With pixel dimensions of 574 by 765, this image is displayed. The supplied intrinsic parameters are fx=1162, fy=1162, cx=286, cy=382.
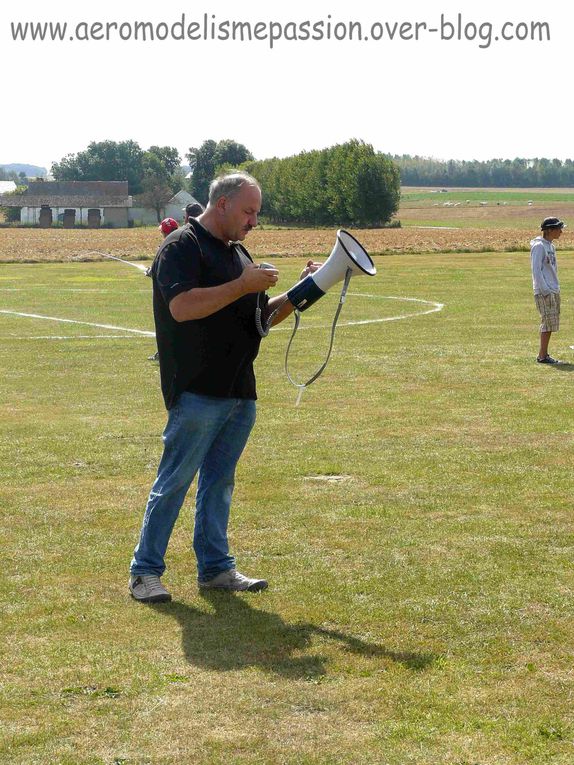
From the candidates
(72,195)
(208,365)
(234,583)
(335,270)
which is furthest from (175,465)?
(72,195)

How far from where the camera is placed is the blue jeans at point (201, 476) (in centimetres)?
634

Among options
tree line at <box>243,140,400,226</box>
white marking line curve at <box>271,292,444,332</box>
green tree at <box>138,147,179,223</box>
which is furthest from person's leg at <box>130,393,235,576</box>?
green tree at <box>138,147,179,223</box>

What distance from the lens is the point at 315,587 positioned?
6.59 meters

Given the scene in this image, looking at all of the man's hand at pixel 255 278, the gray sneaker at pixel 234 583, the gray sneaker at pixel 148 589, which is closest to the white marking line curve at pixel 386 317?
the gray sneaker at pixel 234 583

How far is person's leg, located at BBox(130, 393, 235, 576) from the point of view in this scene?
632 centimetres

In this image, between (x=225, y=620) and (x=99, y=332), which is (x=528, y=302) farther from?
(x=225, y=620)

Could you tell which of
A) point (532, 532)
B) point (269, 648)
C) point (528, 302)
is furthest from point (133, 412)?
point (528, 302)

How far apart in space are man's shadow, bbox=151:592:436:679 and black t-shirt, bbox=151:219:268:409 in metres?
1.15

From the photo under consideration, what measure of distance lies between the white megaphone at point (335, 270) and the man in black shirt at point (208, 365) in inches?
4.0

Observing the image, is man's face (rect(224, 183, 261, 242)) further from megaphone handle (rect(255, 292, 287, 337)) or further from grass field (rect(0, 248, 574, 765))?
grass field (rect(0, 248, 574, 765))

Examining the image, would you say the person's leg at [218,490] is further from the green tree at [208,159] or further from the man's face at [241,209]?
the green tree at [208,159]

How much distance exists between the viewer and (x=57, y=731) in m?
4.62

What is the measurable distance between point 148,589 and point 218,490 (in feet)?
2.28

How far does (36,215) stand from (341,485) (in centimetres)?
15139
